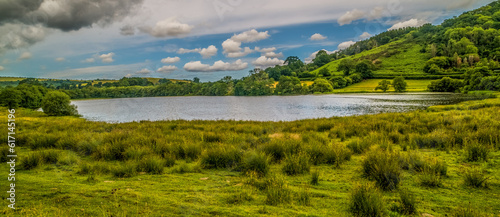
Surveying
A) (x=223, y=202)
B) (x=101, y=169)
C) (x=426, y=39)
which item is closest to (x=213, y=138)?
(x=101, y=169)

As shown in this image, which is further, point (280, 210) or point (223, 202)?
point (223, 202)

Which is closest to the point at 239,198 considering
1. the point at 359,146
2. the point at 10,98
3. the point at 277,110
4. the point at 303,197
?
the point at 303,197

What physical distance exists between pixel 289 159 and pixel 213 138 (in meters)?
4.62

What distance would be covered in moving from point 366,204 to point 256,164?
2587 millimetres

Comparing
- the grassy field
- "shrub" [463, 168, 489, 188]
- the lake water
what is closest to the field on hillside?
the grassy field

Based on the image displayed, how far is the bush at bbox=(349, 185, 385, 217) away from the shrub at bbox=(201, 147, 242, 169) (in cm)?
318

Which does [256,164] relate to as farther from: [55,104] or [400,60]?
[400,60]

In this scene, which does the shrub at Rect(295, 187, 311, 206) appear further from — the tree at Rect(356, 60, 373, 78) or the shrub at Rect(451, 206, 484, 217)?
the tree at Rect(356, 60, 373, 78)

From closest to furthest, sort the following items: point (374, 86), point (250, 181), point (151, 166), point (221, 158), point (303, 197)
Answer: point (303, 197), point (250, 181), point (151, 166), point (221, 158), point (374, 86)

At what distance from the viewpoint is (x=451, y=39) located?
12188cm

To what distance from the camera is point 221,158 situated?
248 inches

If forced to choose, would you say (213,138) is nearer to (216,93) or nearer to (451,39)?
(216,93)

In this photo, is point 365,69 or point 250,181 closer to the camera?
point 250,181

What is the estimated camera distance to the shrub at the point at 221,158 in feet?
20.3
